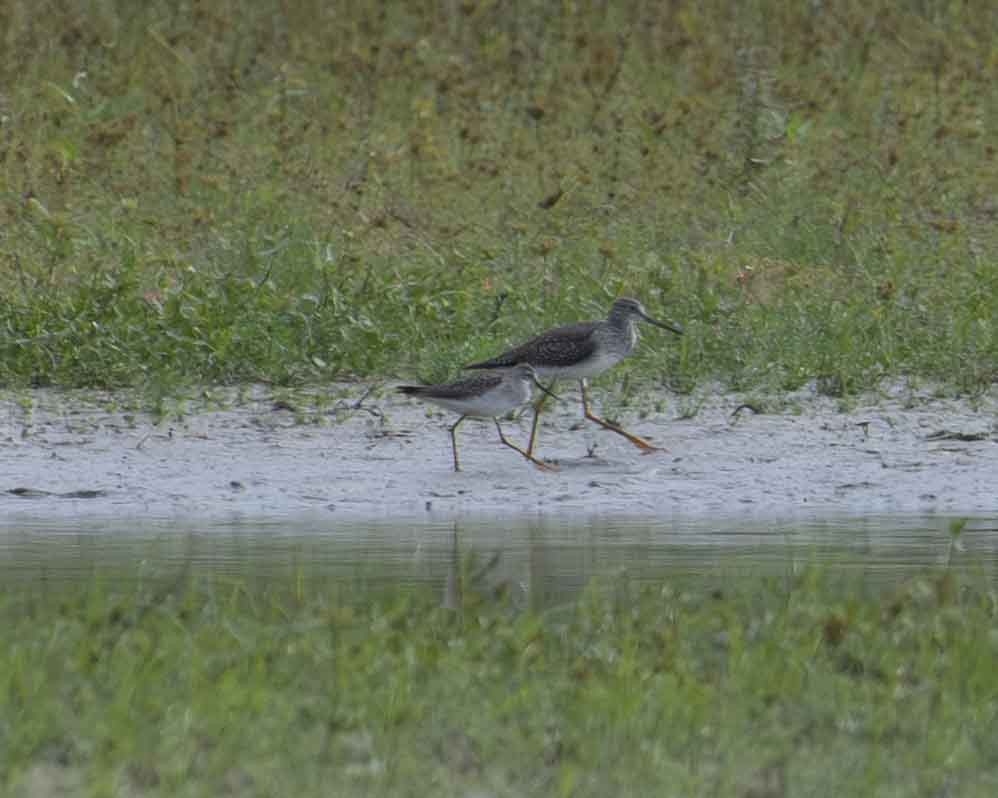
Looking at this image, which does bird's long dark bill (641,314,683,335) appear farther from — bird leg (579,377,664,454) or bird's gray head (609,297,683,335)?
bird leg (579,377,664,454)

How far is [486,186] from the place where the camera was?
52.1 ft

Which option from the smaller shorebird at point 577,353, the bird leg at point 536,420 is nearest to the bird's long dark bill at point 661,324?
the smaller shorebird at point 577,353

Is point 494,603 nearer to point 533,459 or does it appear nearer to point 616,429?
point 533,459

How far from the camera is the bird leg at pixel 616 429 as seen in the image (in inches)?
418

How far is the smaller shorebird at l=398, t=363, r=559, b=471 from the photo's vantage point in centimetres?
1038

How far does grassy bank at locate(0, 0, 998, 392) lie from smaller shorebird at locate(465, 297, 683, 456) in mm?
716

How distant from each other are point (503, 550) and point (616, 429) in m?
2.30

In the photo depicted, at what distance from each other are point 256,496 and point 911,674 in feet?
14.6

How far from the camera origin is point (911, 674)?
593 centimetres

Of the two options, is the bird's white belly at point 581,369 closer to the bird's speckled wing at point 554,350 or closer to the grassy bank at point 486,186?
the bird's speckled wing at point 554,350

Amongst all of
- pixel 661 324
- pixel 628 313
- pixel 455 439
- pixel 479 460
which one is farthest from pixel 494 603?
pixel 661 324

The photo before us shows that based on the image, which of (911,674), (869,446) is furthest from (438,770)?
(869,446)

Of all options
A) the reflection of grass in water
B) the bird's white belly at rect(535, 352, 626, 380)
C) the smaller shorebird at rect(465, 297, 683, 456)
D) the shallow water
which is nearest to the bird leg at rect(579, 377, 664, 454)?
the smaller shorebird at rect(465, 297, 683, 456)

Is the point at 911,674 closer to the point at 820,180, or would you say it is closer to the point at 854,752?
the point at 854,752
